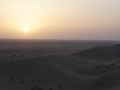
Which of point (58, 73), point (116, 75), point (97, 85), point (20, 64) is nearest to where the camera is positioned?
point (97, 85)

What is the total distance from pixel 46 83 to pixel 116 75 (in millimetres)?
7397

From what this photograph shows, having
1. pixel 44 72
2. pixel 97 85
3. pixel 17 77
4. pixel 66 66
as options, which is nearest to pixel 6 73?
pixel 17 77

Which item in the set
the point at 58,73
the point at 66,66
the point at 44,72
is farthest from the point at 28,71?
the point at 66,66

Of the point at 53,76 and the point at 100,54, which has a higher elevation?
the point at 100,54

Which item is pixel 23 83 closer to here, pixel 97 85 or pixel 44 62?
pixel 97 85

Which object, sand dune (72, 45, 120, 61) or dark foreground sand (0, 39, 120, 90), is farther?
sand dune (72, 45, 120, 61)

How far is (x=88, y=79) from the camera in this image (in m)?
23.9

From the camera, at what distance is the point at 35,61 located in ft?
105

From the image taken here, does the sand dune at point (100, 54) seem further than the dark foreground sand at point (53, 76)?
Yes

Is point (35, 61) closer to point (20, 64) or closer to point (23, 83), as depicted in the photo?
point (20, 64)

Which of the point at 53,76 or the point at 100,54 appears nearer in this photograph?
the point at 53,76

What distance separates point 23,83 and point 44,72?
513 cm

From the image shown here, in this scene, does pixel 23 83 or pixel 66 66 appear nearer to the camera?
pixel 23 83

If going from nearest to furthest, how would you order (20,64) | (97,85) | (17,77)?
(97,85), (17,77), (20,64)
